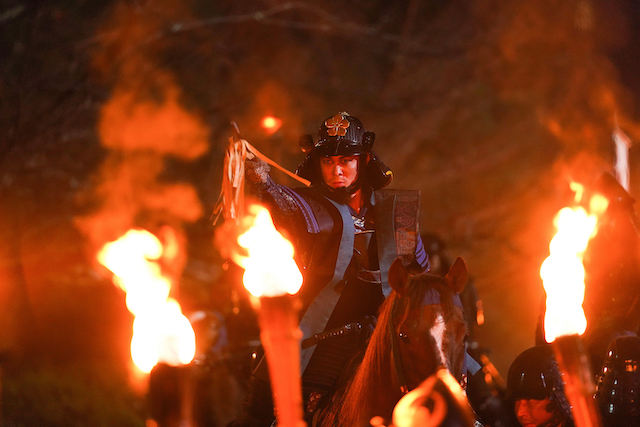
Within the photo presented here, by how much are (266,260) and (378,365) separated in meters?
0.97

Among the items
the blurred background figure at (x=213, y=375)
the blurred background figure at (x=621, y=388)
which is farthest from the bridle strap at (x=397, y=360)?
the blurred background figure at (x=213, y=375)

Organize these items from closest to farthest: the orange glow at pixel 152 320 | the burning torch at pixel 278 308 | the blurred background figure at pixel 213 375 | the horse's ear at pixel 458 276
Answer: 1. the orange glow at pixel 152 320
2. the horse's ear at pixel 458 276
3. the burning torch at pixel 278 308
4. the blurred background figure at pixel 213 375

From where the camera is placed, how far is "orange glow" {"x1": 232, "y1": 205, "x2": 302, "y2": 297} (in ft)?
Result: 10.0

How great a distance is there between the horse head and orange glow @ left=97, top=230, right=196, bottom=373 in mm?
1094

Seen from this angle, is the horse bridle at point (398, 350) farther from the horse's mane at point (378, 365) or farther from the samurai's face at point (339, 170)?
the samurai's face at point (339, 170)

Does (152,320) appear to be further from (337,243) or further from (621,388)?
(621,388)

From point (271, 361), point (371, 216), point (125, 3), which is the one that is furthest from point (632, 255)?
point (125, 3)

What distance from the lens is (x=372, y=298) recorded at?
12.7 feet

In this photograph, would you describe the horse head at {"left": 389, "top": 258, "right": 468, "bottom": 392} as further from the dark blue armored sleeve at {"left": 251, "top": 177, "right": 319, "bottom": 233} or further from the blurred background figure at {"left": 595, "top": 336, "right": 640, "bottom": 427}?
the blurred background figure at {"left": 595, "top": 336, "right": 640, "bottom": 427}

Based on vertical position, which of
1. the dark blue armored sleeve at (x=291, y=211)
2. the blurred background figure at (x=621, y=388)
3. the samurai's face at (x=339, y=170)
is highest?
the samurai's face at (x=339, y=170)

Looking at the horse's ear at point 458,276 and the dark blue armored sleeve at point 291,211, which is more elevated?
the dark blue armored sleeve at point 291,211

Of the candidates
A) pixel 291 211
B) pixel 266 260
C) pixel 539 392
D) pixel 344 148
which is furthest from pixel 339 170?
pixel 539 392

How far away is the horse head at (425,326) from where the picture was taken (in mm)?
2438

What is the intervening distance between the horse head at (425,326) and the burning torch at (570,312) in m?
0.78
